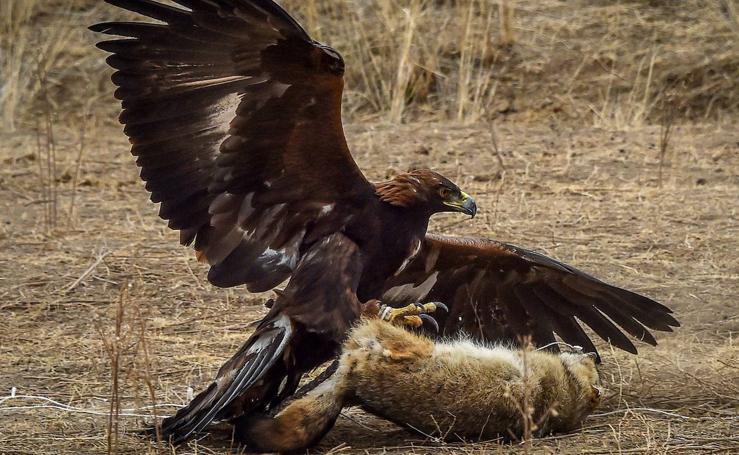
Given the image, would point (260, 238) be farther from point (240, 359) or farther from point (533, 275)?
point (533, 275)

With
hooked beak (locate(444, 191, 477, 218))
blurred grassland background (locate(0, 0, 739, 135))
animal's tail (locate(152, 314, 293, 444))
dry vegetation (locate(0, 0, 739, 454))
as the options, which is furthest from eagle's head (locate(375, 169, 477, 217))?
blurred grassland background (locate(0, 0, 739, 135))

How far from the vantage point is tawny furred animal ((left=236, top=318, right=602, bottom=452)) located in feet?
14.4

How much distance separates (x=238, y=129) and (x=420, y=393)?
4.35 ft

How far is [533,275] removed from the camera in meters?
5.57

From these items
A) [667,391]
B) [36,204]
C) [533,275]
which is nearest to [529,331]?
[533,275]

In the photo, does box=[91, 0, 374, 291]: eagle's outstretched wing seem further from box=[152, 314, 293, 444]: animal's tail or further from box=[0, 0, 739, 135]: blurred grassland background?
box=[0, 0, 739, 135]: blurred grassland background

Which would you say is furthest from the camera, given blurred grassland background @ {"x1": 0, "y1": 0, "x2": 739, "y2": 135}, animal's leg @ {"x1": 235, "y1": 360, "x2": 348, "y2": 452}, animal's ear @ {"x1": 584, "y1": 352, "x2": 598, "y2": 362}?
blurred grassland background @ {"x1": 0, "y1": 0, "x2": 739, "y2": 135}

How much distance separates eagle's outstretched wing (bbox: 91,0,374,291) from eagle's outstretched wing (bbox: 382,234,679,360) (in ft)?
1.79

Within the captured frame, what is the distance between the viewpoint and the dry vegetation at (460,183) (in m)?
5.00

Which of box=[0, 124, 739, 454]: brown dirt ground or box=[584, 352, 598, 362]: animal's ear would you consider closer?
box=[0, 124, 739, 454]: brown dirt ground

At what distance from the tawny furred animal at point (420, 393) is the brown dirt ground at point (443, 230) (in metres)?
0.10

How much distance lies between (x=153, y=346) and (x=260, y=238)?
100cm

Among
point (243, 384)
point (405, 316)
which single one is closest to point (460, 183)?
point (405, 316)

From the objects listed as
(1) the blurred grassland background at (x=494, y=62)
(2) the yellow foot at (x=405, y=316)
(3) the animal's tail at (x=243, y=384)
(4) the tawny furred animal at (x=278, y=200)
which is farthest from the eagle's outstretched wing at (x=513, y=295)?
(1) the blurred grassland background at (x=494, y=62)
